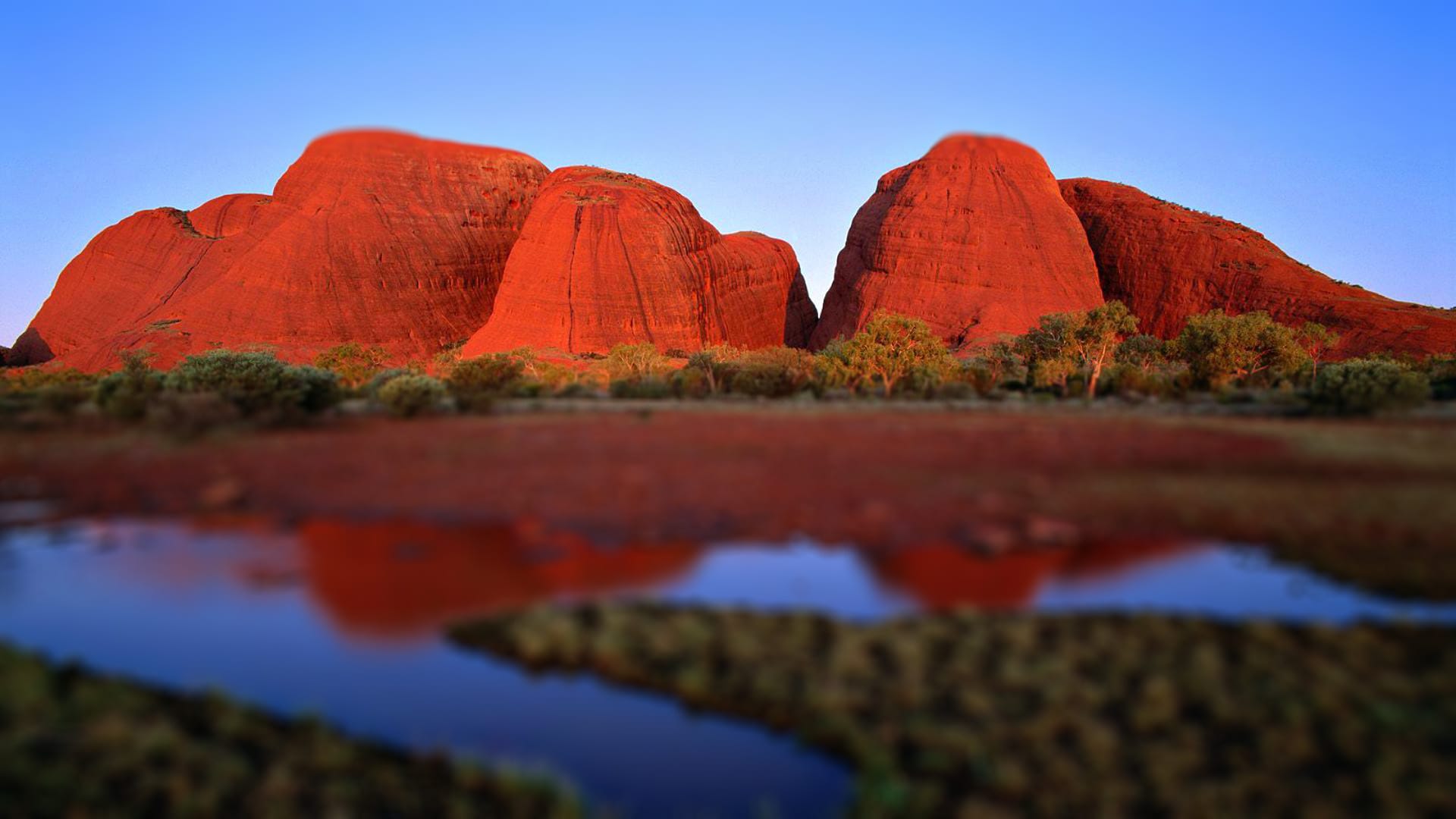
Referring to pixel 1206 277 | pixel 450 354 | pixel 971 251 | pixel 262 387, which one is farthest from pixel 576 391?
pixel 1206 277

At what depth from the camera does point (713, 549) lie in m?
10.2

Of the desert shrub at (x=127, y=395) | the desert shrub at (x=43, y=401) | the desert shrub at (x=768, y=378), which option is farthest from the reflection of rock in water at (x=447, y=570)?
the desert shrub at (x=768, y=378)

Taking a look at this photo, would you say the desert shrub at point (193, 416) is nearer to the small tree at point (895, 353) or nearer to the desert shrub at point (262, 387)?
the desert shrub at point (262, 387)

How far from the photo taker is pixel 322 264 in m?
56.7

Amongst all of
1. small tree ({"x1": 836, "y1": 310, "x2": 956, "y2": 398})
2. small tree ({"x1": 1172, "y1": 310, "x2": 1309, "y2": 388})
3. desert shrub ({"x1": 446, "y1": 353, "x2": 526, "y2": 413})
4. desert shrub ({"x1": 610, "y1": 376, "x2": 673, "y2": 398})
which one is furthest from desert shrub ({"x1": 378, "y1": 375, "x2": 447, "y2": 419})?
small tree ({"x1": 1172, "y1": 310, "x2": 1309, "y2": 388})

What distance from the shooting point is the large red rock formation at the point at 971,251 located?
184 feet

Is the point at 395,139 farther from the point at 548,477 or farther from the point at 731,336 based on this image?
the point at 548,477

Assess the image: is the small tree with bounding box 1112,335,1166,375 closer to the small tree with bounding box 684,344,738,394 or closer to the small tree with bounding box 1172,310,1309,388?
the small tree with bounding box 1172,310,1309,388

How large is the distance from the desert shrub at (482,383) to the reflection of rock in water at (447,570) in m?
10.8

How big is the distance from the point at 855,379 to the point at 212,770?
97.2 ft

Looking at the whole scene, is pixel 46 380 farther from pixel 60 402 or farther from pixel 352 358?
pixel 60 402

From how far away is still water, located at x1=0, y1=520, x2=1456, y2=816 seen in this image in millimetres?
5984

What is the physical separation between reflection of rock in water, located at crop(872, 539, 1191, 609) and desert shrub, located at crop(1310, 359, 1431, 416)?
14.3m

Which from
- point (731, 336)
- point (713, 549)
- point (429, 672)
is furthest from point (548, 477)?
point (731, 336)
